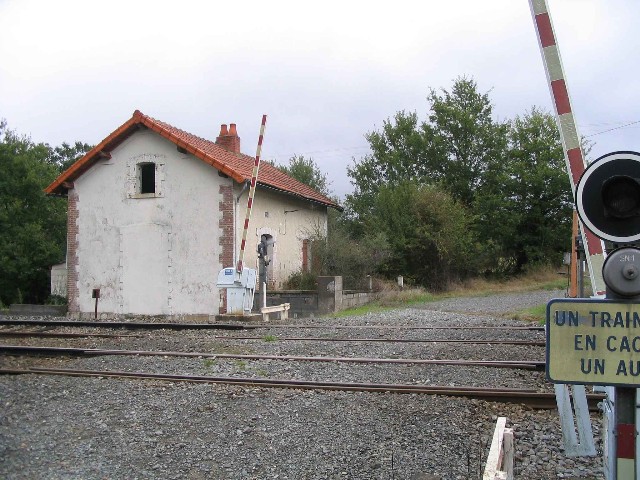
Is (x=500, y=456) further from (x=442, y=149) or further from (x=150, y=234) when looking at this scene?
(x=442, y=149)

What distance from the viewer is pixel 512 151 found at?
3825 centimetres

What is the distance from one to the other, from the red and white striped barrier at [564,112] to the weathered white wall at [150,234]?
16.0m

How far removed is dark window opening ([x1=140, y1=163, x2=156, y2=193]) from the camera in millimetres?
21109

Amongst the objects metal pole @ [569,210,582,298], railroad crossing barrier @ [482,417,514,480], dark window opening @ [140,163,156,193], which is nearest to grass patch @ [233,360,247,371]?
railroad crossing barrier @ [482,417,514,480]

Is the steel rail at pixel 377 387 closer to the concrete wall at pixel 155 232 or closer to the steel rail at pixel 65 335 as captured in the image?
the steel rail at pixel 65 335

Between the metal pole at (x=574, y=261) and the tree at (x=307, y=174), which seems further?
the tree at (x=307, y=174)

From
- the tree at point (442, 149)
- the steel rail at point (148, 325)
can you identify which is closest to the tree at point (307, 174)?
the tree at point (442, 149)

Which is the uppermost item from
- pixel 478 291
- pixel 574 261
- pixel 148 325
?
pixel 574 261

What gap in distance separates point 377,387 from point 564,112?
4015mm

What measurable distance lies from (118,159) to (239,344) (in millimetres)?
12052

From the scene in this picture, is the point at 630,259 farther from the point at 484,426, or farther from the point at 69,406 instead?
the point at 69,406

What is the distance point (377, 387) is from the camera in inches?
277

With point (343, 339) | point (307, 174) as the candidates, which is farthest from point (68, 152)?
point (343, 339)

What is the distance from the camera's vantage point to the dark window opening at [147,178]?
831 inches
